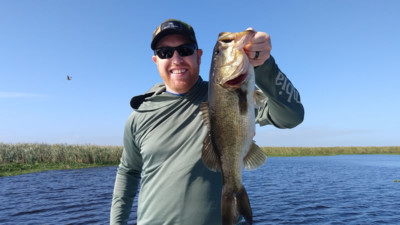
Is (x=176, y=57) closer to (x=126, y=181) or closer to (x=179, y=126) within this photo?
(x=179, y=126)

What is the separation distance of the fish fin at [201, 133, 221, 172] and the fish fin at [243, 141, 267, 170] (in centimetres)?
29

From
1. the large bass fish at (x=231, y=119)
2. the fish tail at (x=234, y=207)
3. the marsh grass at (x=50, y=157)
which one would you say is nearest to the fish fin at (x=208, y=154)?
the large bass fish at (x=231, y=119)

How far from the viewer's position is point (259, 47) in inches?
101

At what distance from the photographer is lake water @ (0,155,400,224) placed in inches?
583

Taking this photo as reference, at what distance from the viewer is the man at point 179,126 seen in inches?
121

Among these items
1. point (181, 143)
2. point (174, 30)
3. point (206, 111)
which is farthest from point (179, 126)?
point (174, 30)

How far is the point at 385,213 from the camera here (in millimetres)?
16141

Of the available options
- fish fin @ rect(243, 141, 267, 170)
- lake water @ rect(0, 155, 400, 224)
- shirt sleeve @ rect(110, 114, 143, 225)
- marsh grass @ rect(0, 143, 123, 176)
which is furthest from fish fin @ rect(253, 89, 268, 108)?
marsh grass @ rect(0, 143, 123, 176)

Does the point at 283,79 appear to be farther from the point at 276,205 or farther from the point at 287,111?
the point at 276,205

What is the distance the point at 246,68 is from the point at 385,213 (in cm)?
1810

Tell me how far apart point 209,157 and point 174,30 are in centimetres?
171

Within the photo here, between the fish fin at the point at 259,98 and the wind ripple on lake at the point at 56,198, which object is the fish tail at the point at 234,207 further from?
the wind ripple on lake at the point at 56,198

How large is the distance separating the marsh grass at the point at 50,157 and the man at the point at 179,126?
31.4 metres

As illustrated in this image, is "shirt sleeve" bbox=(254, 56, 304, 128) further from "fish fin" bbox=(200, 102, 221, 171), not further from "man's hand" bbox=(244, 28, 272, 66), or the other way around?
"fish fin" bbox=(200, 102, 221, 171)
